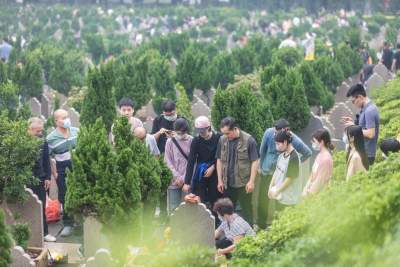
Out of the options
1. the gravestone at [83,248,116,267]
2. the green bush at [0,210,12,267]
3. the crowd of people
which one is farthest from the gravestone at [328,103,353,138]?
the green bush at [0,210,12,267]

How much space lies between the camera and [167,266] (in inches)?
247

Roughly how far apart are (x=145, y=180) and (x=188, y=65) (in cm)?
1080

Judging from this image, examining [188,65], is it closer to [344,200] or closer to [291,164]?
[291,164]

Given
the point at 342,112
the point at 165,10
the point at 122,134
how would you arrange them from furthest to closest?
1. the point at 165,10
2. the point at 342,112
3. the point at 122,134

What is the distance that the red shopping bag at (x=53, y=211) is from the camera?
Answer: 12.8m

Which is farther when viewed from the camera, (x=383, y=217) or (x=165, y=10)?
(x=165, y=10)

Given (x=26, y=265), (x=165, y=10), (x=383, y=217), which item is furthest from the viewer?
(x=165, y=10)

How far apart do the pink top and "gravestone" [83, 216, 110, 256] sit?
218cm

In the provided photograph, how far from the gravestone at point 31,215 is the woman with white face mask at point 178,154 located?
1.69 m

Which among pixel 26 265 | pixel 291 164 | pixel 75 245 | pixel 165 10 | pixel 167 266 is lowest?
pixel 165 10

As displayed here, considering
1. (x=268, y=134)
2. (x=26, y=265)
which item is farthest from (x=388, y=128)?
(x=26, y=265)

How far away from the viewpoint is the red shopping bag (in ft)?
41.9

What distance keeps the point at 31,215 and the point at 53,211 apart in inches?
68.4

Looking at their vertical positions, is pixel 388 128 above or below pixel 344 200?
below
